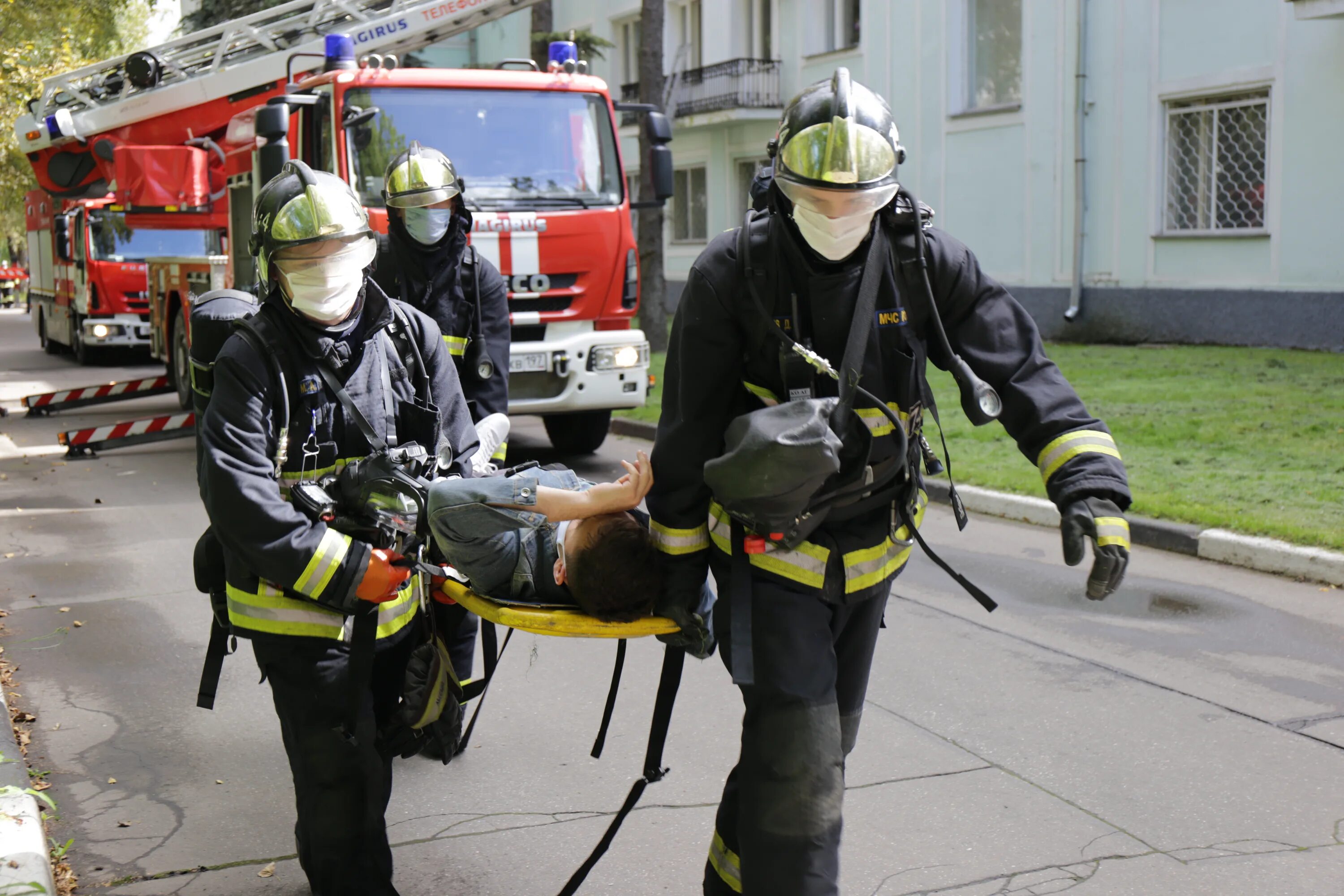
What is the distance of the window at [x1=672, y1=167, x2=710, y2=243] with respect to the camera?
94.6 feet

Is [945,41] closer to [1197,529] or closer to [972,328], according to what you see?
[1197,529]

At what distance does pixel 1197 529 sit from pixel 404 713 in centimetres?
544

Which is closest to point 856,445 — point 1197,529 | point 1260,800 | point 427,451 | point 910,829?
point 427,451

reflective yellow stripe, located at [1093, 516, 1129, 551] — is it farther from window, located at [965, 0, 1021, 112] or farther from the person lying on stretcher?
window, located at [965, 0, 1021, 112]

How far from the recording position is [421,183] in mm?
5188

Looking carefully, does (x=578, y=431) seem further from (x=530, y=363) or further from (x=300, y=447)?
(x=300, y=447)

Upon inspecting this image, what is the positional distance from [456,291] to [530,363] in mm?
4499

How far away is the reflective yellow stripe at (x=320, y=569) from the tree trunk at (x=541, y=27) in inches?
595

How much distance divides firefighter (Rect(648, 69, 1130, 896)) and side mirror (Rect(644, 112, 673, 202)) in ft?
23.1

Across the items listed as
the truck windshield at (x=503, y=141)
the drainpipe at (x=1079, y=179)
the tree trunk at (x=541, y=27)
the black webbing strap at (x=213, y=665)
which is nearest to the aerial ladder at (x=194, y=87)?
the truck windshield at (x=503, y=141)

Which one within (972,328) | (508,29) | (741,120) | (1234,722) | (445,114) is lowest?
(1234,722)

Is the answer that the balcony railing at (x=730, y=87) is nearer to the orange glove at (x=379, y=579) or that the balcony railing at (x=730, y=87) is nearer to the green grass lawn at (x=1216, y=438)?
the green grass lawn at (x=1216, y=438)

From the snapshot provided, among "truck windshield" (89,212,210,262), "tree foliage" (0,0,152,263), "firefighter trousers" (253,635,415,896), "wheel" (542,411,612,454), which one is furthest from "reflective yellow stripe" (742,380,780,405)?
"truck windshield" (89,212,210,262)

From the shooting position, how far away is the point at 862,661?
3.11m
